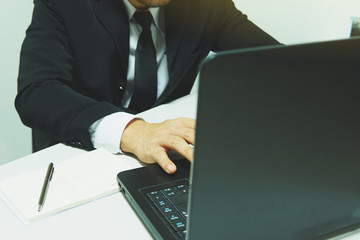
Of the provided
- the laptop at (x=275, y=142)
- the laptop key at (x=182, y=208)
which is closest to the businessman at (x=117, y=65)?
the laptop key at (x=182, y=208)

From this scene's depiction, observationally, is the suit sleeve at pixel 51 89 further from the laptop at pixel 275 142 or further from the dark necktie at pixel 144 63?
the laptop at pixel 275 142

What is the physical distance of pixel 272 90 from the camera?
321 millimetres

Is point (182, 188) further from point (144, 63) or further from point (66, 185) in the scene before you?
point (144, 63)

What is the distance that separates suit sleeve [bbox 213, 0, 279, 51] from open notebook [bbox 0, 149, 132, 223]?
2.63 feet

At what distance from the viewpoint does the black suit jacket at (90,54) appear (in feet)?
2.67

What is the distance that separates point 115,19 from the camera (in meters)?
1.05

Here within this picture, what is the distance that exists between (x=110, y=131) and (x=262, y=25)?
45.7 inches

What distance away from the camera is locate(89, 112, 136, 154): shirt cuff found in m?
0.75

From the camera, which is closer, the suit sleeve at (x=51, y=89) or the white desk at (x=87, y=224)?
the white desk at (x=87, y=224)

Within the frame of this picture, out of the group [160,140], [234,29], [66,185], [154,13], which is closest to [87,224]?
[66,185]

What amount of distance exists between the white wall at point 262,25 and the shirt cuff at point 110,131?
0.96 metres

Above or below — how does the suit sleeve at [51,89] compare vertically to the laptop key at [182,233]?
above

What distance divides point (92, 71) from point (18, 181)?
0.49 metres

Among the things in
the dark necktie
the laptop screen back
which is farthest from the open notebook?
the dark necktie
